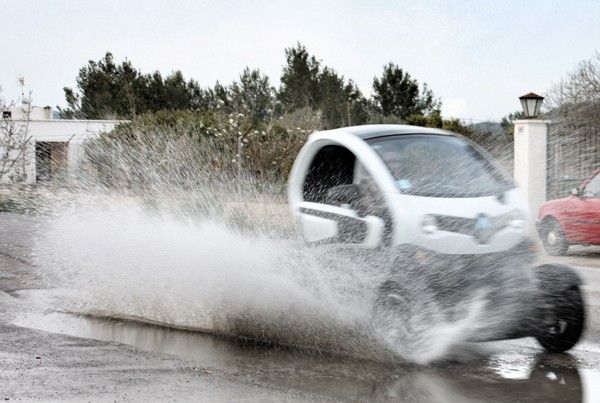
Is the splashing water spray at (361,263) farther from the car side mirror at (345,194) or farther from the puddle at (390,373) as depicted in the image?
the puddle at (390,373)

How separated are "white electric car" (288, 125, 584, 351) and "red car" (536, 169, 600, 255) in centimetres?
828

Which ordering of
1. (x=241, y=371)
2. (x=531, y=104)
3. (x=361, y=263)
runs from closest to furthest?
1. (x=241, y=371)
2. (x=361, y=263)
3. (x=531, y=104)

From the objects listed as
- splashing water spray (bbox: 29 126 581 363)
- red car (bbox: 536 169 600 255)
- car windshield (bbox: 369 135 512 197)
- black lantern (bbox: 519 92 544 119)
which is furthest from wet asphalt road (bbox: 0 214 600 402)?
black lantern (bbox: 519 92 544 119)

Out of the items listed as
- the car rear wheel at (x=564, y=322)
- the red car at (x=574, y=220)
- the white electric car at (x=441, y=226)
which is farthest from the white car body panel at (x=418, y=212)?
the red car at (x=574, y=220)

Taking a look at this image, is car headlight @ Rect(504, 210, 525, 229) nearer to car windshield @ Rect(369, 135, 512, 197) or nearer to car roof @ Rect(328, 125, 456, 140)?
car windshield @ Rect(369, 135, 512, 197)

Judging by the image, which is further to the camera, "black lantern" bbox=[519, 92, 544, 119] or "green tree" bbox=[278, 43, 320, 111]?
"green tree" bbox=[278, 43, 320, 111]

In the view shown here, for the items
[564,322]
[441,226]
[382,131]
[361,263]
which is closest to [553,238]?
[382,131]

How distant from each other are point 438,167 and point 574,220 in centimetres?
910

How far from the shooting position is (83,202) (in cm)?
1342

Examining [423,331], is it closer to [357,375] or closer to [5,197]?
[357,375]

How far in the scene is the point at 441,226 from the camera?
756 cm

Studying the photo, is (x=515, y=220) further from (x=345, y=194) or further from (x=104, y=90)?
(x=104, y=90)

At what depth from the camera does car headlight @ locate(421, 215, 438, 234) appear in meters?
7.50

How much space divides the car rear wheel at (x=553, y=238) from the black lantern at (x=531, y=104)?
16.5ft
